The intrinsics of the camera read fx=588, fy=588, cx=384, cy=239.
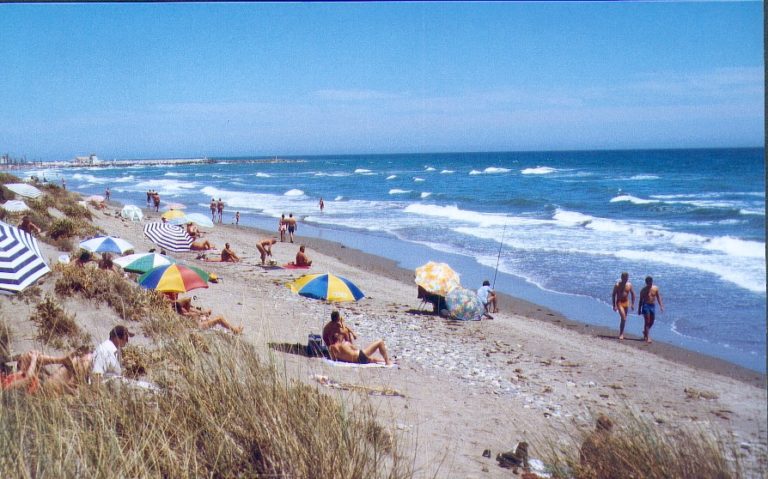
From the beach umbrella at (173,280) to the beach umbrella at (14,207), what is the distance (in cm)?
706

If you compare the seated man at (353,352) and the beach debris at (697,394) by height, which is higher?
the seated man at (353,352)

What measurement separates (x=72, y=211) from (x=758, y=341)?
1500 cm

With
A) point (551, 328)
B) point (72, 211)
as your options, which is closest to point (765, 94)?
point (551, 328)

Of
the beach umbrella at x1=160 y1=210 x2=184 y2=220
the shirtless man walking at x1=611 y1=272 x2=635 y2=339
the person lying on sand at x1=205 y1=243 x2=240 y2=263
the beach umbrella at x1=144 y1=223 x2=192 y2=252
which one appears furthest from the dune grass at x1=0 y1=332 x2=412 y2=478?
the beach umbrella at x1=160 y1=210 x2=184 y2=220

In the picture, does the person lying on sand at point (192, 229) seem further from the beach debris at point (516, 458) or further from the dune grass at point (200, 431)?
the beach debris at point (516, 458)

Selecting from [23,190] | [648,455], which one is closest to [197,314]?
[648,455]

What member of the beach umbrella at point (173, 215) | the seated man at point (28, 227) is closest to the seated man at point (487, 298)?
the seated man at point (28, 227)

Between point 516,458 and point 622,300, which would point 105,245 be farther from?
point 622,300

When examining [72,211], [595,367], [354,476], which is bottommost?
[595,367]

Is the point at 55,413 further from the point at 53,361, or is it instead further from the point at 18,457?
the point at 53,361

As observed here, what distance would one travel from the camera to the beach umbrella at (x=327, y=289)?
702 cm

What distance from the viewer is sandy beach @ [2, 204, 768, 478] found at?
4.37 metres

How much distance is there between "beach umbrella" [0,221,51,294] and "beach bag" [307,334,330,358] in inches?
117

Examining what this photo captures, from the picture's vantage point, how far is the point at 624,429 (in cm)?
348
